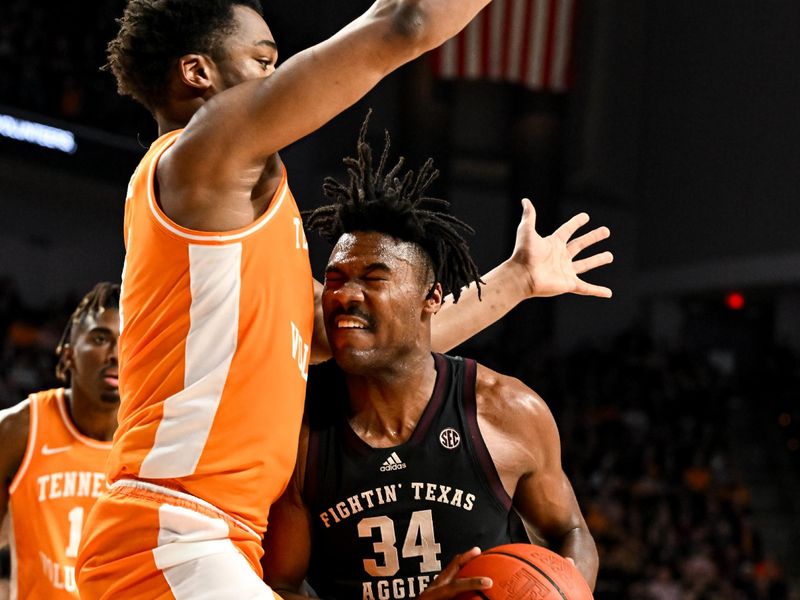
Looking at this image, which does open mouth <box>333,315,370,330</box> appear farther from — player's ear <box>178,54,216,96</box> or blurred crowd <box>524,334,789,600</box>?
blurred crowd <box>524,334,789,600</box>

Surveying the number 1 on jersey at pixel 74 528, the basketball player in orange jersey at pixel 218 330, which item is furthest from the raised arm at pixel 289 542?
the number 1 on jersey at pixel 74 528

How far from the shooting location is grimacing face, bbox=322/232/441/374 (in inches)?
104

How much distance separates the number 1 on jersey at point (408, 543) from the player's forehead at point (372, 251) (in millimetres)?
660

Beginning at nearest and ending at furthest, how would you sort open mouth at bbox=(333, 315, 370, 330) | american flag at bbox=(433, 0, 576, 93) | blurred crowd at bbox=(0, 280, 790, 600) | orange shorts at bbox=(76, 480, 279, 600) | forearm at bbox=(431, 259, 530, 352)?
1. orange shorts at bbox=(76, 480, 279, 600)
2. open mouth at bbox=(333, 315, 370, 330)
3. forearm at bbox=(431, 259, 530, 352)
4. blurred crowd at bbox=(0, 280, 790, 600)
5. american flag at bbox=(433, 0, 576, 93)

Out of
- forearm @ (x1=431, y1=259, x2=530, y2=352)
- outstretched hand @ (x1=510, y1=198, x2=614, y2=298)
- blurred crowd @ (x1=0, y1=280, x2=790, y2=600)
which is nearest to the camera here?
forearm @ (x1=431, y1=259, x2=530, y2=352)

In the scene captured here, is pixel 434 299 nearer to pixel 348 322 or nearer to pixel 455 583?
pixel 348 322

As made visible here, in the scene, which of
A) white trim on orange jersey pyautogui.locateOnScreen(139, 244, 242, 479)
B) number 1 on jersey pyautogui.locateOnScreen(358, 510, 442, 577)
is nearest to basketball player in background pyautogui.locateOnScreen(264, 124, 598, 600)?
number 1 on jersey pyautogui.locateOnScreen(358, 510, 442, 577)

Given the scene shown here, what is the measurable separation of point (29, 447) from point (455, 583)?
6.55 ft

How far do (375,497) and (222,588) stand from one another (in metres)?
0.76

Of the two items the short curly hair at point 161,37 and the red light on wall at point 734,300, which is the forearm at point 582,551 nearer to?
the short curly hair at point 161,37

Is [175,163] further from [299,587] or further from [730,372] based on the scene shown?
[730,372]

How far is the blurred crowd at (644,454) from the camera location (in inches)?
373

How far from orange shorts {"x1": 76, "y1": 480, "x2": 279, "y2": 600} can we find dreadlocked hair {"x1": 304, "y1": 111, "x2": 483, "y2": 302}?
100 centimetres

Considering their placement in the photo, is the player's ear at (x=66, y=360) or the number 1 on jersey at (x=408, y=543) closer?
the number 1 on jersey at (x=408, y=543)
